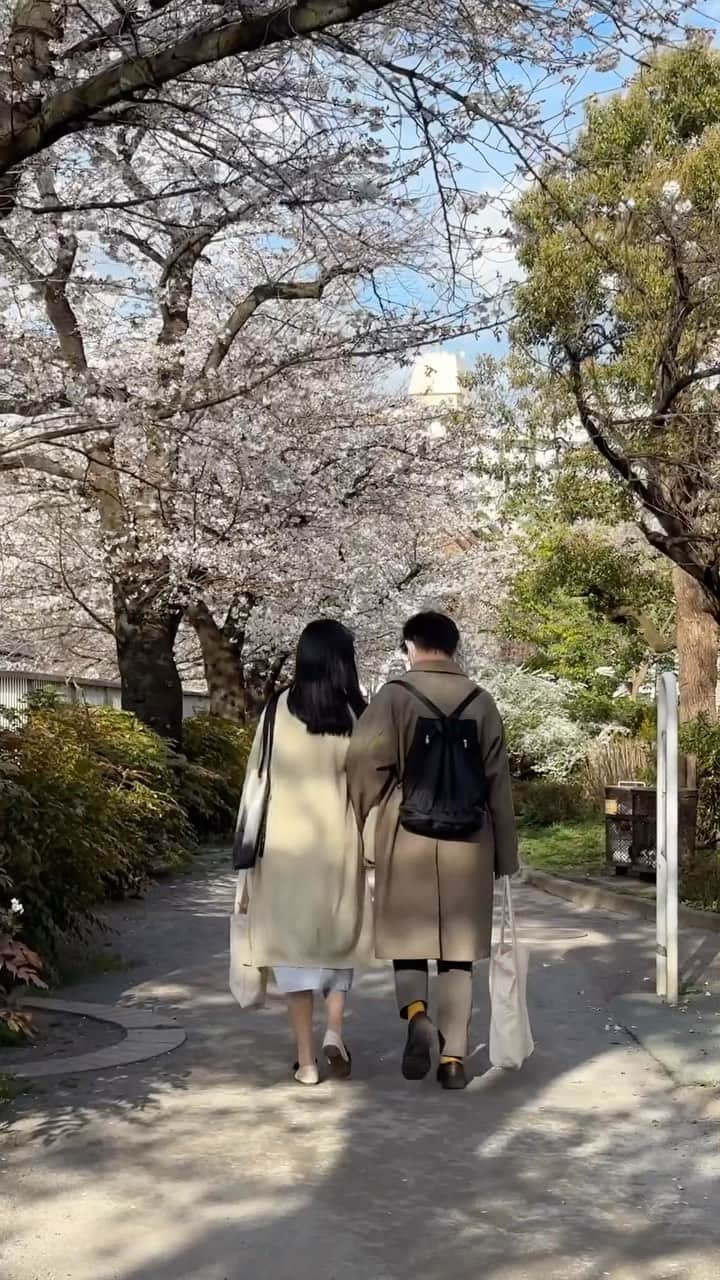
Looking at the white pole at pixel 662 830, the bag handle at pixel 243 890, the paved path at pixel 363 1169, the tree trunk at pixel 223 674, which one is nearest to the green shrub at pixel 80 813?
the paved path at pixel 363 1169

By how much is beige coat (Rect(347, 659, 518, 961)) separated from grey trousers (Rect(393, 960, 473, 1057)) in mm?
90

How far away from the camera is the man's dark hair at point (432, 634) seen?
6508mm

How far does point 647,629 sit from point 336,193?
21.9m

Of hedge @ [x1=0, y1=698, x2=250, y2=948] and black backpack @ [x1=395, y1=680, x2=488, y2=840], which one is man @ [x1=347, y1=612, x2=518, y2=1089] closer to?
black backpack @ [x1=395, y1=680, x2=488, y2=840]

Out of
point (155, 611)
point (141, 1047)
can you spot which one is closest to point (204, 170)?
point (141, 1047)

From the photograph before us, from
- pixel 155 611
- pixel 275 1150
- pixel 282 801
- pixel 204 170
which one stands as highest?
pixel 204 170

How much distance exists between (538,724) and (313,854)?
21.1 m

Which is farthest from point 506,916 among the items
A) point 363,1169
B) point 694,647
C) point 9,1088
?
point 694,647

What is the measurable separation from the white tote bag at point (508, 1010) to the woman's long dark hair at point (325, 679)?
43.9 inches

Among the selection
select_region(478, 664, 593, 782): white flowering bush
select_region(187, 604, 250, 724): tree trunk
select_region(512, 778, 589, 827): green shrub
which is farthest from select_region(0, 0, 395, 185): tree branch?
select_region(478, 664, 593, 782): white flowering bush

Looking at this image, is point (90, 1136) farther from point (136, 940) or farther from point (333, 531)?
point (333, 531)

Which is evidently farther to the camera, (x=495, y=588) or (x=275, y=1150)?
(x=495, y=588)

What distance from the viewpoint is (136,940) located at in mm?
10484

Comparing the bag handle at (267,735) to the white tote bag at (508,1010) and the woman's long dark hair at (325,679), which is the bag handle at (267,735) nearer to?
the woman's long dark hair at (325,679)
